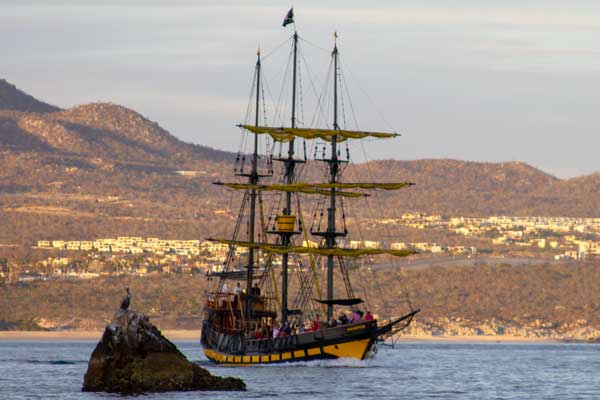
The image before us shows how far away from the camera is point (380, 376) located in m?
88.1

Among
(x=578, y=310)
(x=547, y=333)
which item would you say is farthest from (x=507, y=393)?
(x=578, y=310)

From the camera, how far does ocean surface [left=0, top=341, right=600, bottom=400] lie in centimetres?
7431

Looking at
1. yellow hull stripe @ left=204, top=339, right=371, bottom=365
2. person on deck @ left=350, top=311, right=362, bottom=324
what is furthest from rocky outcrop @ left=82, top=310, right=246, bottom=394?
person on deck @ left=350, top=311, right=362, bottom=324

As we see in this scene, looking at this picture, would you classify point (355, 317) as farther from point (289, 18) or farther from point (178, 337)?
point (178, 337)

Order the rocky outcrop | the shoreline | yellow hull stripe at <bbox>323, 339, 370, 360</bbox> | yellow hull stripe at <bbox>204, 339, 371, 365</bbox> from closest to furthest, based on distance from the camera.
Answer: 1. the rocky outcrop
2. yellow hull stripe at <bbox>204, 339, 371, 365</bbox>
3. yellow hull stripe at <bbox>323, 339, 370, 360</bbox>
4. the shoreline

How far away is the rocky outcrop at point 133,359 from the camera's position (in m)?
65.4

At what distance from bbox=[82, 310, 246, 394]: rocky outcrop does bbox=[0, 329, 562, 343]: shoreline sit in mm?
84655

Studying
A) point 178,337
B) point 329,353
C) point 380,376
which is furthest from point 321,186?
point 178,337

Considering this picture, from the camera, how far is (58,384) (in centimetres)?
7794

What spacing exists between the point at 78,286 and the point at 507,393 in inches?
4768

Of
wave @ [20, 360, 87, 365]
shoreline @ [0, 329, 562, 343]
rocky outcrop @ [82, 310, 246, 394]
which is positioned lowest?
shoreline @ [0, 329, 562, 343]

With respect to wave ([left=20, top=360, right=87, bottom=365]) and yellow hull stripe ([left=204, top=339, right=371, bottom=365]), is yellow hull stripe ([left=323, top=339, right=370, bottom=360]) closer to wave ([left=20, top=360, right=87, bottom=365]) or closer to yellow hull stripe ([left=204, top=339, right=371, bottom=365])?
yellow hull stripe ([left=204, top=339, right=371, bottom=365])

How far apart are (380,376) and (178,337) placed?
72480mm

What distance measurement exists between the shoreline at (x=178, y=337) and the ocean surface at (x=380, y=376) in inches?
1087
